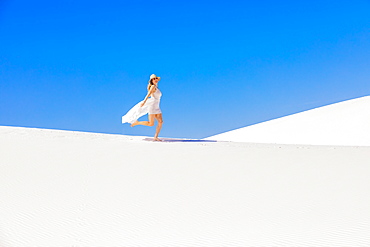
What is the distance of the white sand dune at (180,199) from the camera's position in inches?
159

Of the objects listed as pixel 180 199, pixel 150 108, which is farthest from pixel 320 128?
pixel 180 199

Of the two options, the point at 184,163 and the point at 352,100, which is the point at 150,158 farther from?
the point at 352,100

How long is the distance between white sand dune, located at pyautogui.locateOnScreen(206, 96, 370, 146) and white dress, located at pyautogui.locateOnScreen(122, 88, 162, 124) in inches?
553

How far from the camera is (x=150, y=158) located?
28.5 ft

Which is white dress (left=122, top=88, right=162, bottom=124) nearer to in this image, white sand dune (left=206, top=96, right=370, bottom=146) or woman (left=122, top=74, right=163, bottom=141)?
woman (left=122, top=74, right=163, bottom=141)

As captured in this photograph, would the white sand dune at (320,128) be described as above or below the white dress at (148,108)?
above

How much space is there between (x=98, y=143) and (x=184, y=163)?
3772mm

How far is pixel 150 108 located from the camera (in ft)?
35.2

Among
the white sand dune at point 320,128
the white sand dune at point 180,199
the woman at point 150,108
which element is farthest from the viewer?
the white sand dune at point 320,128

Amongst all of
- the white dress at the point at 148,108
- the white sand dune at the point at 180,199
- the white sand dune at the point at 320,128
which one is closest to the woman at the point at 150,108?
the white dress at the point at 148,108

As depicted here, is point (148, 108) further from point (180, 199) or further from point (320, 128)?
point (320, 128)

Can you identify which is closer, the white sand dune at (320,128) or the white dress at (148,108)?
the white dress at (148,108)

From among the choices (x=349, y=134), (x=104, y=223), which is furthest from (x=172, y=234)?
(x=349, y=134)

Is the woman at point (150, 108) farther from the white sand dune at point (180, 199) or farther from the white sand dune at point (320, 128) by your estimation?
the white sand dune at point (320, 128)
